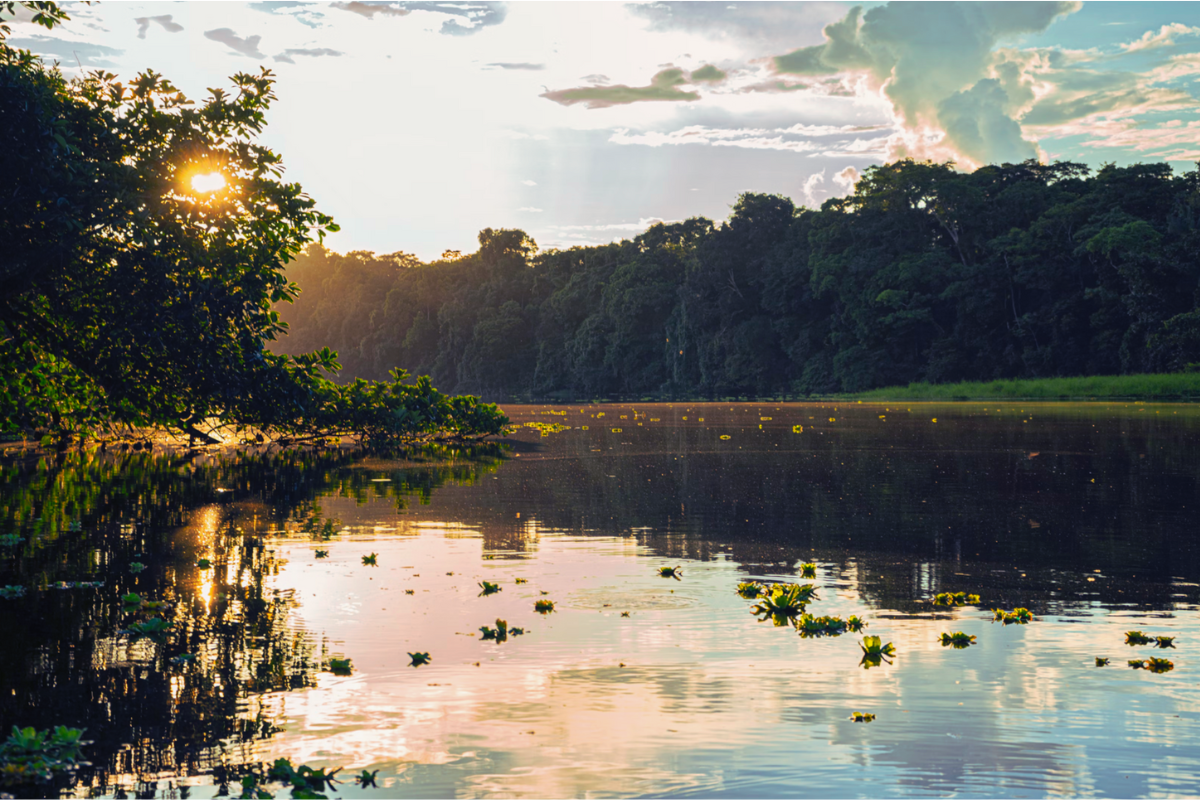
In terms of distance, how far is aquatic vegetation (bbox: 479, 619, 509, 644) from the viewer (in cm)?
779

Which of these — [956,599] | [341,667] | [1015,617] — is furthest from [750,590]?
[341,667]

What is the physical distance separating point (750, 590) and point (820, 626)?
1.45 meters

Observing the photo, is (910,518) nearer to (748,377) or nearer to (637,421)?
(637,421)

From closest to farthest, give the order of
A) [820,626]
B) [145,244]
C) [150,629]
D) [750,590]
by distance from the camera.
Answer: [150,629] < [820,626] < [750,590] < [145,244]

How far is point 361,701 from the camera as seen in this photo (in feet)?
20.6

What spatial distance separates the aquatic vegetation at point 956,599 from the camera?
888 centimetres

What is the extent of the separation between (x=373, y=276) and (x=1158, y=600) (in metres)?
163

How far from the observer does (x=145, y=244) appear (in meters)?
13.9

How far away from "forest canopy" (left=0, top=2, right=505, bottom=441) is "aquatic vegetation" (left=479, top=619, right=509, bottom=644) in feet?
24.6

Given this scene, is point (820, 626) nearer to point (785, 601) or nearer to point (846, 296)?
point (785, 601)

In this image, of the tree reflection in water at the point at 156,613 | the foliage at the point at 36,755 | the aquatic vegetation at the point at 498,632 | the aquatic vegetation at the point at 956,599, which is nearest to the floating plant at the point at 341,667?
the tree reflection in water at the point at 156,613

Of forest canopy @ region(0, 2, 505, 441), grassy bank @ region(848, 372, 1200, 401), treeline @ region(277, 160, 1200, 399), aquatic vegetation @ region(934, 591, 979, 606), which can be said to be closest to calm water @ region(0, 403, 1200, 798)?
aquatic vegetation @ region(934, 591, 979, 606)

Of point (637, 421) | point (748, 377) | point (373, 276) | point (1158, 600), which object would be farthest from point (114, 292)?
point (373, 276)

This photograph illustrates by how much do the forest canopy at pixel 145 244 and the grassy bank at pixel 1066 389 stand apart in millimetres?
56610
